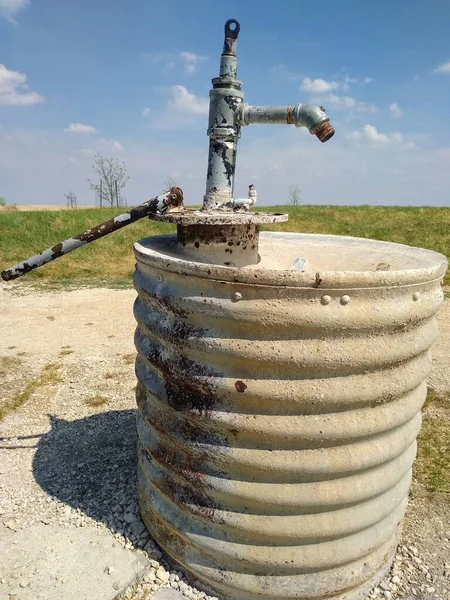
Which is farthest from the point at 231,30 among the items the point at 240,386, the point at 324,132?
the point at 240,386

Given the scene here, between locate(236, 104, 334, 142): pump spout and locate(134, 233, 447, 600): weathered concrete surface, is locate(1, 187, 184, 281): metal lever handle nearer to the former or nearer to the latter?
locate(134, 233, 447, 600): weathered concrete surface

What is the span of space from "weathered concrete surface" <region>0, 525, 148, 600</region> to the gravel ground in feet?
0.18

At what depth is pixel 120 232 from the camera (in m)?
14.9

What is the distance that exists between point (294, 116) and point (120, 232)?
12.4 meters

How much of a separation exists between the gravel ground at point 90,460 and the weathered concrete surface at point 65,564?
0.05 m

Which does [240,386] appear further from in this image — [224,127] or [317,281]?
[224,127]

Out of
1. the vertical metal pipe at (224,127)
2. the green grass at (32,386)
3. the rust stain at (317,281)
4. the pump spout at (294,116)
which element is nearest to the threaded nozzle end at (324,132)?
the pump spout at (294,116)

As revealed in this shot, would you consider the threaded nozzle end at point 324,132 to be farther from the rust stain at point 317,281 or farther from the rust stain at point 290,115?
the rust stain at point 317,281

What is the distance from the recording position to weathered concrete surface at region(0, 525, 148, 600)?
2.94 m


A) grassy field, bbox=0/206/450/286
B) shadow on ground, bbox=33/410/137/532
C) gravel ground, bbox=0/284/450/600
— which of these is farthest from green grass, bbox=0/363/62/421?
grassy field, bbox=0/206/450/286

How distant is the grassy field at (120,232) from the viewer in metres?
12.6

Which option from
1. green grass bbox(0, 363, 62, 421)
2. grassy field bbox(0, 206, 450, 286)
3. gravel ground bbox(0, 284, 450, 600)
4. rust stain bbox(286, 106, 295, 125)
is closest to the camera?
rust stain bbox(286, 106, 295, 125)

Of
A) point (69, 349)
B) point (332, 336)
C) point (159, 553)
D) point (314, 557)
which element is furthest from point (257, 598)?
point (69, 349)

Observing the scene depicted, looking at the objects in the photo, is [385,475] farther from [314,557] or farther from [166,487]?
[166,487]
